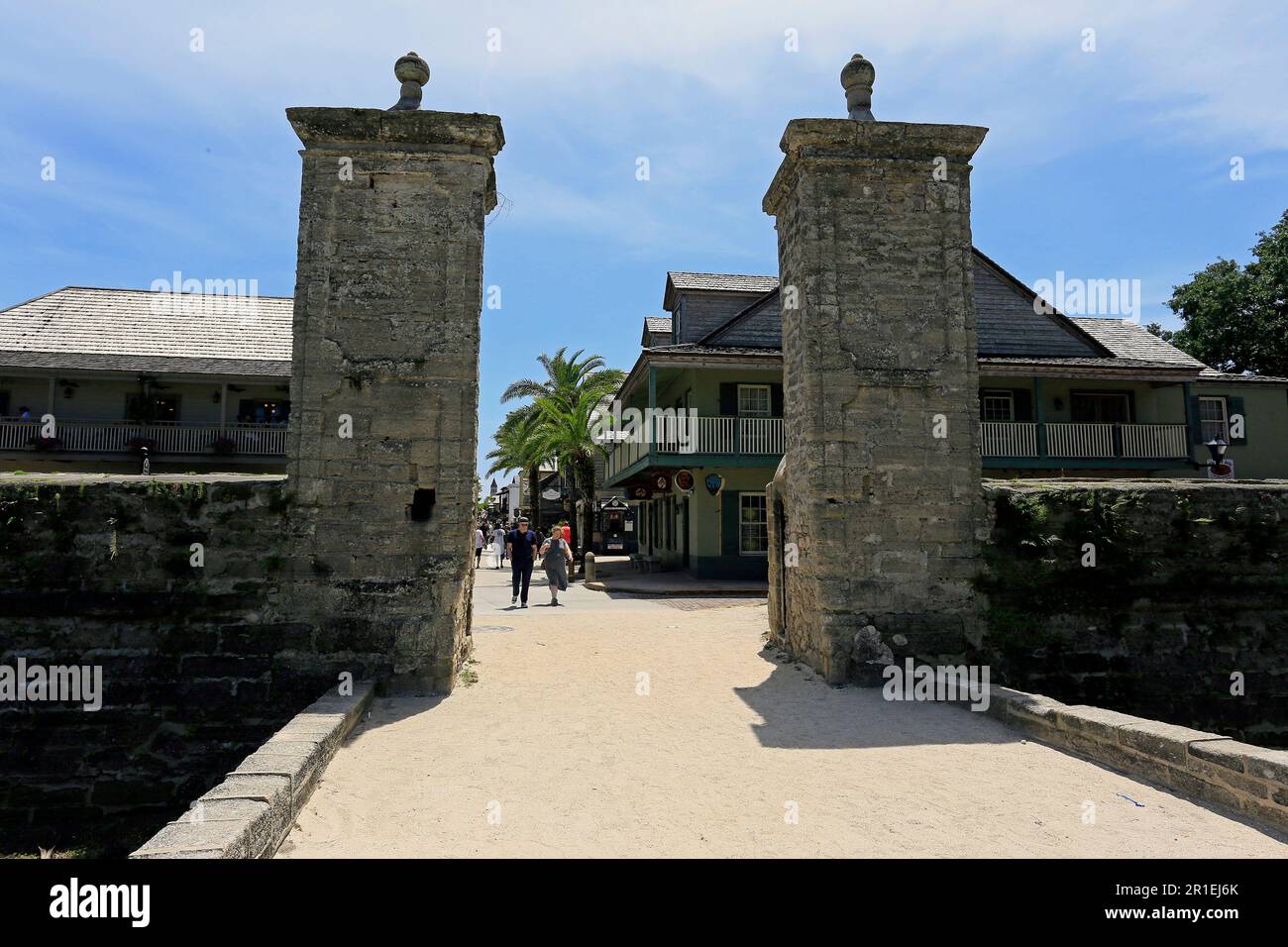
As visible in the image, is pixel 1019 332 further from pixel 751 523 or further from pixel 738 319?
pixel 751 523

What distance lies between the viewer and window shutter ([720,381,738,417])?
62.7 feet

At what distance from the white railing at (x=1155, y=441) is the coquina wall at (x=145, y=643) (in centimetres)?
1996

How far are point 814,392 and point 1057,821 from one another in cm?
458

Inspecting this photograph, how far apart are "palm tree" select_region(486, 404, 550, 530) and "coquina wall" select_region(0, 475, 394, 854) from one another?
59.5ft

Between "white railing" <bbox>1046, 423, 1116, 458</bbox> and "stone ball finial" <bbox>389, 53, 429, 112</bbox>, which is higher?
"stone ball finial" <bbox>389, 53, 429, 112</bbox>

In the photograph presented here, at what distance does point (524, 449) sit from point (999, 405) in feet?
53.5

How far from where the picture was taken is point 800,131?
7.72m

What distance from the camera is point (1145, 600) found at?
7.61 m

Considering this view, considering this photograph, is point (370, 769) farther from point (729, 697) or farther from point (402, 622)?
point (729, 697)

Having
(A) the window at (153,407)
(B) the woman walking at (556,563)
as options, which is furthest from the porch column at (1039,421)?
(A) the window at (153,407)

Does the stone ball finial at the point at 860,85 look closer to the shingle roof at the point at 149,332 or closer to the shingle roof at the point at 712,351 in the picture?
the shingle roof at the point at 712,351

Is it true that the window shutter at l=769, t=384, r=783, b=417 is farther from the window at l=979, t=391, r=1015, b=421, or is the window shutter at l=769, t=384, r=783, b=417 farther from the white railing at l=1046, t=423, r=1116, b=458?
the white railing at l=1046, t=423, r=1116, b=458

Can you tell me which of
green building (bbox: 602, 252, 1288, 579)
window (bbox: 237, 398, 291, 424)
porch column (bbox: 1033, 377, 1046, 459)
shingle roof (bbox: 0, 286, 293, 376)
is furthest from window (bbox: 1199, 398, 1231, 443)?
window (bbox: 237, 398, 291, 424)
